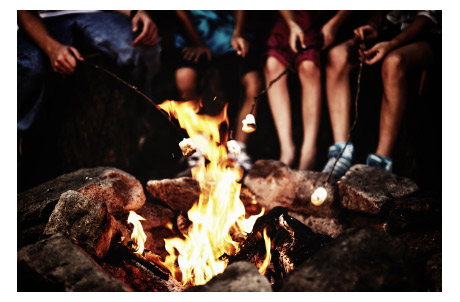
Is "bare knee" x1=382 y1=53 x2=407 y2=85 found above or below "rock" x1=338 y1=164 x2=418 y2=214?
above

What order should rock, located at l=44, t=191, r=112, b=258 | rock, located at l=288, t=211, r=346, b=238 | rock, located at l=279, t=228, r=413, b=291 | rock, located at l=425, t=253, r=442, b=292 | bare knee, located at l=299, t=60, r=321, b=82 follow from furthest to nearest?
bare knee, located at l=299, t=60, r=321, b=82 < rock, located at l=288, t=211, r=346, b=238 < rock, located at l=44, t=191, r=112, b=258 < rock, located at l=425, t=253, r=442, b=292 < rock, located at l=279, t=228, r=413, b=291

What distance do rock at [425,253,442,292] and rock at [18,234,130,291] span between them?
168 cm

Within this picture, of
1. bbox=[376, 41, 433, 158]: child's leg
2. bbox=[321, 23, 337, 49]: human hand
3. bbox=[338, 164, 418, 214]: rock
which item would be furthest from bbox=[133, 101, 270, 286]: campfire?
bbox=[376, 41, 433, 158]: child's leg

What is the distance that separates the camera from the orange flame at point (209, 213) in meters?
2.08

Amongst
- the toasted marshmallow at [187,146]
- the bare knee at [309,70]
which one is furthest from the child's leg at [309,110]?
the toasted marshmallow at [187,146]

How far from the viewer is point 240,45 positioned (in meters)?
2.81

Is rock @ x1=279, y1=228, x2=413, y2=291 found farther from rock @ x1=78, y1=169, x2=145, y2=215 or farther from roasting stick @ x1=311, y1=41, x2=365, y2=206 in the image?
rock @ x1=78, y1=169, x2=145, y2=215

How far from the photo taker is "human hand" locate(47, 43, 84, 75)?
8.64ft

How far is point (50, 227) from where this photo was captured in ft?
6.45

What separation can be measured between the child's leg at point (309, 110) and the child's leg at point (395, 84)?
0.54 meters

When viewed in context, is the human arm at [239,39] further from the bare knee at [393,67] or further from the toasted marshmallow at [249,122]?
the bare knee at [393,67]

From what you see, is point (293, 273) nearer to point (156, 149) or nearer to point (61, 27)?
point (156, 149)
